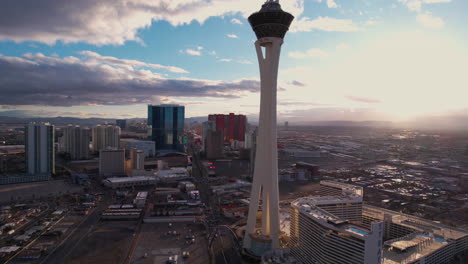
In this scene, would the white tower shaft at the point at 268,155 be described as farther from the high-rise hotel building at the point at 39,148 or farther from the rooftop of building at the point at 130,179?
the high-rise hotel building at the point at 39,148

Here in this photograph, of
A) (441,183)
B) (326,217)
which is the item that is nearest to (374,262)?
(326,217)

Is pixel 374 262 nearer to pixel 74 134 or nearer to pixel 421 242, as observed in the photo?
pixel 421 242

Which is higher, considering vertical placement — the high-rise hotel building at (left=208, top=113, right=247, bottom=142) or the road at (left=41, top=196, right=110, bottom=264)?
the high-rise hotel building at (left=208, top=113, right=247, bottom=142)

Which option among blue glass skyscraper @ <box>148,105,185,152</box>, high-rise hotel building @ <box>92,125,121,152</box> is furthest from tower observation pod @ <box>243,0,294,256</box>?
high-rise hotel building @ <box>92,125,121,152</box>

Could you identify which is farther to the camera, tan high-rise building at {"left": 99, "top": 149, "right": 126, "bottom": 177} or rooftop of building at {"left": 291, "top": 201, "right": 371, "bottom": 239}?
tan high-rise building at {"left": 99, "top": 149, "right": 126, "bottom": 177}

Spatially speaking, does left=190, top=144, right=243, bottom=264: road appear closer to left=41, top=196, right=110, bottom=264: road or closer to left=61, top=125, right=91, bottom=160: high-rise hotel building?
left=41, top=196, right=110, bottom=264: road

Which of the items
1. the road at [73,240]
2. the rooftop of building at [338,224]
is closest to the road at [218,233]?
Result: the rooftop of building at [338,224]

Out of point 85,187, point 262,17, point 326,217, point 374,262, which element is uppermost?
point 262,17

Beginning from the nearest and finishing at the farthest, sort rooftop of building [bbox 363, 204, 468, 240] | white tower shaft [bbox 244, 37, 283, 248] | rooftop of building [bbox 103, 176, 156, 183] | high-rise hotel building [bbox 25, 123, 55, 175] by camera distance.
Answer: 1. white tower shaft [bbox 244, 37, 283, 248]
2. rooftop of building [bbox 363, 204, 468, 240]
3. rooftop of building [bbox 103, 176, 156, 183]
4. high-rise hotel building [bbox 25, 123, 55, 175]
